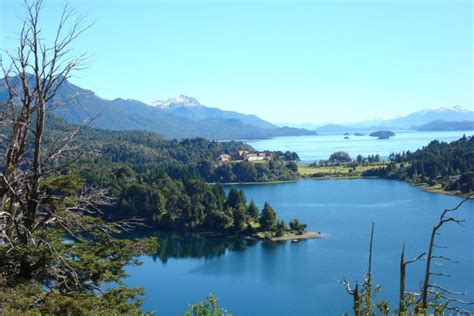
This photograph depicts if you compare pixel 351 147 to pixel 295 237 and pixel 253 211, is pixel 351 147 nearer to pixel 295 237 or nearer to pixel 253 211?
pixel 253 211

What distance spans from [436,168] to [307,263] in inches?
1538

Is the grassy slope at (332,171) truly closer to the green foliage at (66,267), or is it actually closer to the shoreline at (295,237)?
the shoreline at (295,237)

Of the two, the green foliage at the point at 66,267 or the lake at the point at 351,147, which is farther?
the lake at the point at 351,147

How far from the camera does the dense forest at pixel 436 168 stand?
188ft

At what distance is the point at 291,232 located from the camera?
3488 cm

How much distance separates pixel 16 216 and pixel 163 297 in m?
16.2

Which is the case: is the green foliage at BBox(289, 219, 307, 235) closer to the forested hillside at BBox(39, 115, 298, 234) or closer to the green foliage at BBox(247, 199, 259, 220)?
the forested hillside at BBox(39, 115, 298, 234)

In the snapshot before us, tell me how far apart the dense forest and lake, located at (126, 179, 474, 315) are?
1257 cm

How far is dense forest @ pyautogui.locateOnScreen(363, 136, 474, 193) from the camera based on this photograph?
57.3 meters

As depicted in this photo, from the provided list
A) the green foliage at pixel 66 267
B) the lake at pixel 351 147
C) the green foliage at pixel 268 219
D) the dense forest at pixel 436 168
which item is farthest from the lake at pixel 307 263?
the lake at pixel 351 147

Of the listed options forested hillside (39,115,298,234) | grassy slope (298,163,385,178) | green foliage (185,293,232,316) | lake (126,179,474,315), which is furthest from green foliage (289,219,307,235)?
grassy slope (298,163,385,178)

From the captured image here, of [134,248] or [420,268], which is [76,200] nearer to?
[134,248]

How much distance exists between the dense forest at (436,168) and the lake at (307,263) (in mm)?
12565

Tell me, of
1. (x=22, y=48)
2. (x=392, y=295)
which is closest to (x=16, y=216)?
(x=22, y=48)
